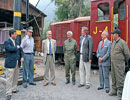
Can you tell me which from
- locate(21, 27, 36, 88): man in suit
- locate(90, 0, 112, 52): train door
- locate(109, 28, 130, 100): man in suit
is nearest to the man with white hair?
locate(21, 27, 36, 88): man in suit

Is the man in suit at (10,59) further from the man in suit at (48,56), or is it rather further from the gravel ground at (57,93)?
the man in suit at (48,56)

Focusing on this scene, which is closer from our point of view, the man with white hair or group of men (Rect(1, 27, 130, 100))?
group of men (Rect(1, 27, 130, 100))

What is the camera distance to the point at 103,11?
295 inches

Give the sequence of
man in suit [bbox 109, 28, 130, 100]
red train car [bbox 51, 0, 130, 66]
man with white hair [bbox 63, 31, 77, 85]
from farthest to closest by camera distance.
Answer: red train car [bbox 51, 0, 130, 66]
man with white hair [bbox 63, 31, 77, 85]
man in suit [bbox 109, 28, 130, 100]

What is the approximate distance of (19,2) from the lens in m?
5.84

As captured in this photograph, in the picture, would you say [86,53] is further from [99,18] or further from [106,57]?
[99,18]

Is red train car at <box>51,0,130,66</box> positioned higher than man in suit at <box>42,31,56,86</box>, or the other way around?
red train car at <box>51,0,130,66</box>

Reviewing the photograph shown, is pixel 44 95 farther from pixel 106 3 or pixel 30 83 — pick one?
pixel 106 3

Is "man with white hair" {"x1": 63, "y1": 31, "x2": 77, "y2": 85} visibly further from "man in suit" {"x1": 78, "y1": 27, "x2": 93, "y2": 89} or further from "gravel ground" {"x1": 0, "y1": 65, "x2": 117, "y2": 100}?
"gravel ground" {"x1": 0, "y1": 65, "x2": 117, "y2": 100}

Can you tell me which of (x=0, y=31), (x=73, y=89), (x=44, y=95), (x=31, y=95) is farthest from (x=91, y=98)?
(x=0, y=31)

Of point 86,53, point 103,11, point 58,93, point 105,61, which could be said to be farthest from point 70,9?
point 58,93

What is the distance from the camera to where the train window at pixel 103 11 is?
725cm

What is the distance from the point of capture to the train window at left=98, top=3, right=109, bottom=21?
23.8ft

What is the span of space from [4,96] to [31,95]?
2.45 ft
